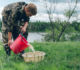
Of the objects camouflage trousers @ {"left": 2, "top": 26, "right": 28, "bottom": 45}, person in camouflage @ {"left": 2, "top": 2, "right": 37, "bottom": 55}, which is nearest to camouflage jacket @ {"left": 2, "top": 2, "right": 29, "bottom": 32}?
person in camouflage @ {"left": 2, "top": 2, "right": 37, "bottom": 55}

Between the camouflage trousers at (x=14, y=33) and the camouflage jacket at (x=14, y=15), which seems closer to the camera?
the camouflage jacket at (x=14, y=15)

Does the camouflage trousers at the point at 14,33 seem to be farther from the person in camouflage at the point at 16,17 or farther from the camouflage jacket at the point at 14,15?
the camouflage jacket at the point at 14,15

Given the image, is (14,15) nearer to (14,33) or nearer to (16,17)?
(16,17)

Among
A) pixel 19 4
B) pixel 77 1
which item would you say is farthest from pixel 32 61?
pixel 77 1

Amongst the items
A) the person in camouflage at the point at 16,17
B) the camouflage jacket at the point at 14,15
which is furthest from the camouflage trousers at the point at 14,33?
the camouflage jacket at the point at 14,15

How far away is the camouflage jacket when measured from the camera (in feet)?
11.4

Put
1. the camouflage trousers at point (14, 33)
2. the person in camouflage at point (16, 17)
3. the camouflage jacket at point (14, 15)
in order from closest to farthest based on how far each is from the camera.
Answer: the person in camouflage at point (16, 17) < the camouflage jacket at point (14, 15) < the camouflage trousers at point (14, 33)

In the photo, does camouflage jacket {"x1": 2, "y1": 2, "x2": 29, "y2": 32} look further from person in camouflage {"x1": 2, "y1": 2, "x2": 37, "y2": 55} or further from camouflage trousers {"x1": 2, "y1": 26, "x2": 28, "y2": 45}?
camouflage trousers {"x1": 2, "y1": 26, "x2": 28, "y2": 45}

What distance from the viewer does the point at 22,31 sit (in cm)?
377

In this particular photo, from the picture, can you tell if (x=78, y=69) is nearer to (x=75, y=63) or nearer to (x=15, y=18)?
(x=75, y=63)

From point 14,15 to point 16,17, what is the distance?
6 centimetres

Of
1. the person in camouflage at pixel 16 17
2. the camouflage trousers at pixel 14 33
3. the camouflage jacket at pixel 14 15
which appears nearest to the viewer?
the person in camouflage at pixel 16 17

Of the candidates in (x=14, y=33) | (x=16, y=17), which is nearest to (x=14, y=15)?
(x=16, y=17)

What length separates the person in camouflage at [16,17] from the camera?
3.25 meters
